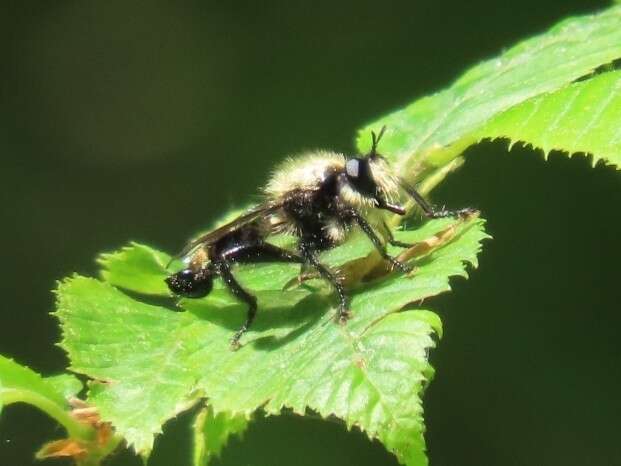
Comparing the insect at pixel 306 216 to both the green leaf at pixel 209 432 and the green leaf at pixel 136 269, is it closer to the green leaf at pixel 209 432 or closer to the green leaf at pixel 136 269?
the green leaf at pixel 136 269

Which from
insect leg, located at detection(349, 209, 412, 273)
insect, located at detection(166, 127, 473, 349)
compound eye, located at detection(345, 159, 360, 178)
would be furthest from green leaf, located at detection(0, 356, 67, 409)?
compound eye, located at detection(345, 159, 360, 178)

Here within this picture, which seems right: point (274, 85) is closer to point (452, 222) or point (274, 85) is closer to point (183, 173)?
point (183, 173)

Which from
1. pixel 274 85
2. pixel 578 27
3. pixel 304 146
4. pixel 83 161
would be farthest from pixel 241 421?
pixel 83 161

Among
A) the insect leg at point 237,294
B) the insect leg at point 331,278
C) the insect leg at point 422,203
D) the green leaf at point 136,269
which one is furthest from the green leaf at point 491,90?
the green leaf at point 136,269

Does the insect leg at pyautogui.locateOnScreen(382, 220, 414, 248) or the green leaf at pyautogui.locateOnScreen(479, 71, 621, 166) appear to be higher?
the insect leg at pyautogui.locateOnScreen(382, 220, 414, 248)

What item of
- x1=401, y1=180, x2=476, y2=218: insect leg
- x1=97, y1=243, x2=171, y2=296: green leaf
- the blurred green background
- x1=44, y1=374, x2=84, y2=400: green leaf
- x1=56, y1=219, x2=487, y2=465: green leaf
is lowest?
x1=56, y1=219, x2=487, y2=465: green leaf

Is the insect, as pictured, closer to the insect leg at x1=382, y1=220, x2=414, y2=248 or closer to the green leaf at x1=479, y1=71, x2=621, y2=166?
the insect leg at x1=382, y1=220, x2=414, y2=248
